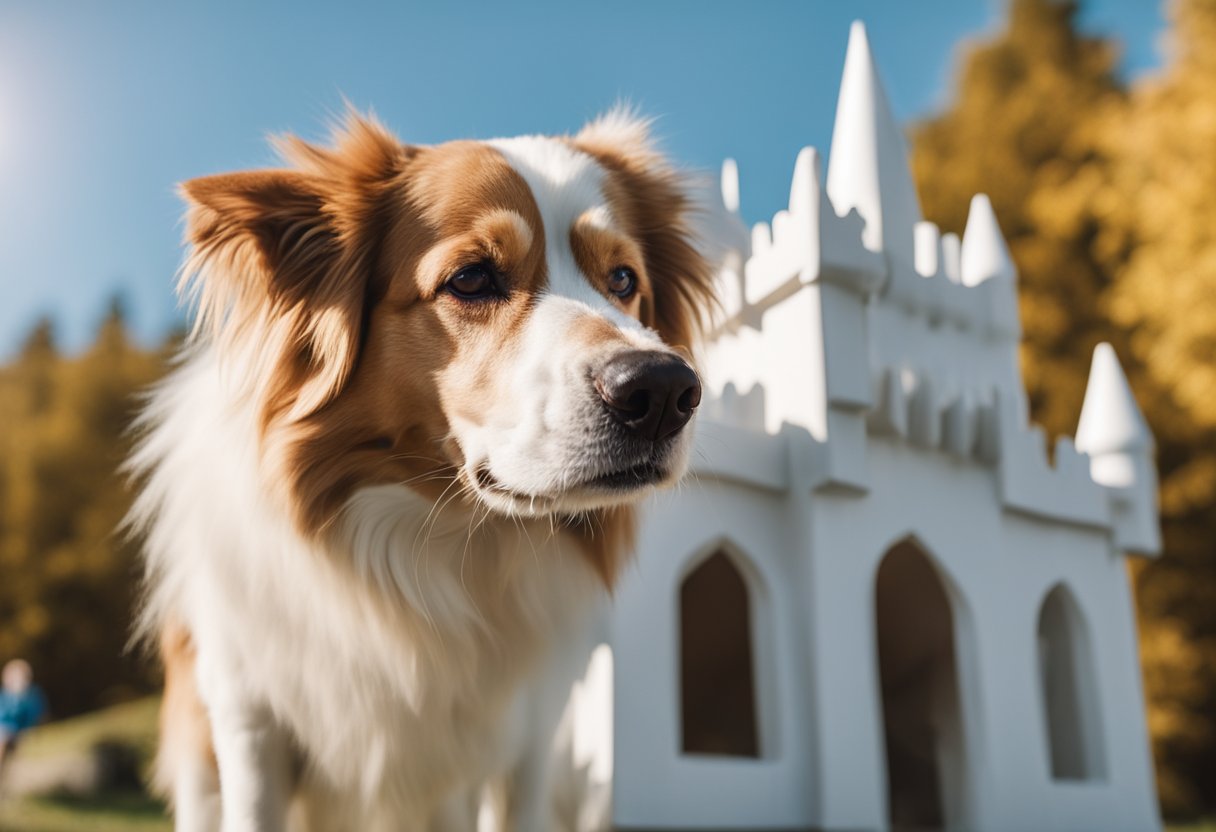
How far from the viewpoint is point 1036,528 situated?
21.7 ft

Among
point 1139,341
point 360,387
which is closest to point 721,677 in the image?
point 360,387

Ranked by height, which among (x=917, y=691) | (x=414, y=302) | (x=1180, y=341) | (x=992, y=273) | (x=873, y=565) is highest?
(x=1180, y=341)

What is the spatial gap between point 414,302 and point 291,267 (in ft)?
1.45

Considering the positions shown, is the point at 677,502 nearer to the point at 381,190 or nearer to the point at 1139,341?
the point at 381,190

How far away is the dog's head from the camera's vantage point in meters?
3.10

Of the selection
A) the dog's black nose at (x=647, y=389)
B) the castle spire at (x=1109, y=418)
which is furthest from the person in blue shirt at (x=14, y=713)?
the dog's black nose at (x=647, y=389)

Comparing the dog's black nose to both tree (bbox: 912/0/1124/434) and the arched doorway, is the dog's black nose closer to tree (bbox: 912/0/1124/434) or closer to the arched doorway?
the arched doorway

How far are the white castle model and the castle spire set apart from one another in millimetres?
18

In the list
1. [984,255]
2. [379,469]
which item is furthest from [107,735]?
[379,469]

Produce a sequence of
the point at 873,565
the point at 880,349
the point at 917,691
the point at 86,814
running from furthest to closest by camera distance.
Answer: the point at 86,814 < the point at 917,691 < the point at 880,349 < the point at 873,565

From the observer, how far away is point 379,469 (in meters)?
3.41

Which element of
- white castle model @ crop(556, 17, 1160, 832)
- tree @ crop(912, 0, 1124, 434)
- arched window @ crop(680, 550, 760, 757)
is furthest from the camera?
tree @ crop(912, 0, 1124, 434)

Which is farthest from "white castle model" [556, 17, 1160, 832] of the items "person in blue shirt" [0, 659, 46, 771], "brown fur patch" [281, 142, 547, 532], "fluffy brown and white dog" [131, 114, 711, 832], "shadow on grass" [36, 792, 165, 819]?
"person in blue shirt" [0, 659, 46, 771]

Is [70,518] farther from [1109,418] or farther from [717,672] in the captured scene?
[1109,418]
